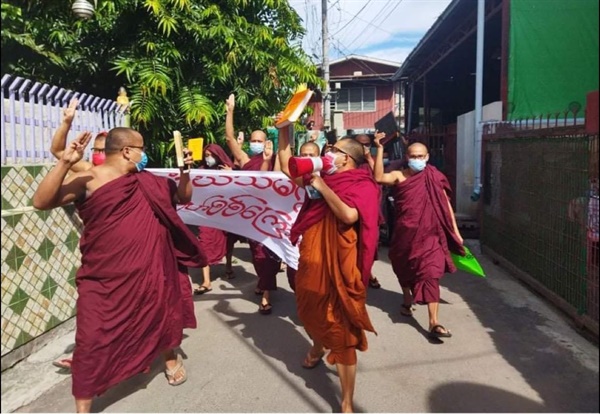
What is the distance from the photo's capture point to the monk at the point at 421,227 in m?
4.25

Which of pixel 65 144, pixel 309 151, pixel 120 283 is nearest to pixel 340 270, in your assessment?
pixel 309 151

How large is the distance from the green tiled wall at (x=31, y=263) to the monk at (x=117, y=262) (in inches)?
38.6

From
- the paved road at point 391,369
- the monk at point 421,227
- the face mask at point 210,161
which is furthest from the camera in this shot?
the face mask at point 210,161

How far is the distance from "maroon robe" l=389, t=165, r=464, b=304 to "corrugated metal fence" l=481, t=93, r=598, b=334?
1.02 m

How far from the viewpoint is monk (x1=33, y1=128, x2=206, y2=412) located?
2803 mm

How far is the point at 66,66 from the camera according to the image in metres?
6.72

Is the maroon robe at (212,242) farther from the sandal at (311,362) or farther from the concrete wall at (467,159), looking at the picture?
the concrete wall at (467,159)

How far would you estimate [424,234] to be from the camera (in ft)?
14.4

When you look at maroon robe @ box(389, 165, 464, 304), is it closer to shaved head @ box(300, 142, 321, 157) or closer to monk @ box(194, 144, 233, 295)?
shaved head @ box(300, 142, 321, 157)

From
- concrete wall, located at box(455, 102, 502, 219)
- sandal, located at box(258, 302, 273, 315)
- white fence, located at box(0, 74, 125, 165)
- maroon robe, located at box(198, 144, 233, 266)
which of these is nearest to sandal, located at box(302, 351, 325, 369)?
sandal, located at box(258, 302, 273, 315)

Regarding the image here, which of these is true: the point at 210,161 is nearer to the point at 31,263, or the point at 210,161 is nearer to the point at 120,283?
the point at 31,263

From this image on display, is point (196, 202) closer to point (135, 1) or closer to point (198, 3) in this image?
point (135, 1)

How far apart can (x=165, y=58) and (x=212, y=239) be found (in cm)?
263

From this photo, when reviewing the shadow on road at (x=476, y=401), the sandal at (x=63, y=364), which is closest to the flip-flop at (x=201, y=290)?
the sandal at (x=63, y=364)
